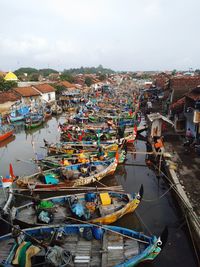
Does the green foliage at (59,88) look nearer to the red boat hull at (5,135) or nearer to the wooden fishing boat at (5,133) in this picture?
the wooden fishing boat at (5,133)

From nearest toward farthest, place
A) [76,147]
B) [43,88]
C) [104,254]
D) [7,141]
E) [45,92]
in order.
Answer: [104,254], [76,147], [7,141], [45,92], [43,88]

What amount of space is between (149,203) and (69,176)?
17.3 ft

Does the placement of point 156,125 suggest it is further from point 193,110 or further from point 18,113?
point 18,113

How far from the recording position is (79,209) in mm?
10727

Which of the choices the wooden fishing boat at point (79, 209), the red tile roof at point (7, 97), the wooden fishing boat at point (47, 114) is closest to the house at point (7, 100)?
the red tile roof at point (7, 97)

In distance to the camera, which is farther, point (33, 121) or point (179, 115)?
point (33, 121)

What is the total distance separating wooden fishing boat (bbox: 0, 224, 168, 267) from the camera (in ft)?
26.1

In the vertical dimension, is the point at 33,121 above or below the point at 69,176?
above

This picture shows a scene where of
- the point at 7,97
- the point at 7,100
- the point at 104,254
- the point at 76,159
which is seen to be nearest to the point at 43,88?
the point at 7,97

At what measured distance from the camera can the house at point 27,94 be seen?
1550 inches

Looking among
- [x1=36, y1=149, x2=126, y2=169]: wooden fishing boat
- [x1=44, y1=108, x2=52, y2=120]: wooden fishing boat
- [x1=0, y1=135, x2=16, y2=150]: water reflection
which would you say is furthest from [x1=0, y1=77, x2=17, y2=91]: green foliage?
[x1=36, y1=149, x2=126, y2=169]: wooden fishing boat

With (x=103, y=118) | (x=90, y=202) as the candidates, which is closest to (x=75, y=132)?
(x=103, y=118)

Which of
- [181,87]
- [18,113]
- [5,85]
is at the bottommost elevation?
[18,113]

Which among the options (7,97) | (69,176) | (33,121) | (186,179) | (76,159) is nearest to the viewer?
(186,179)
